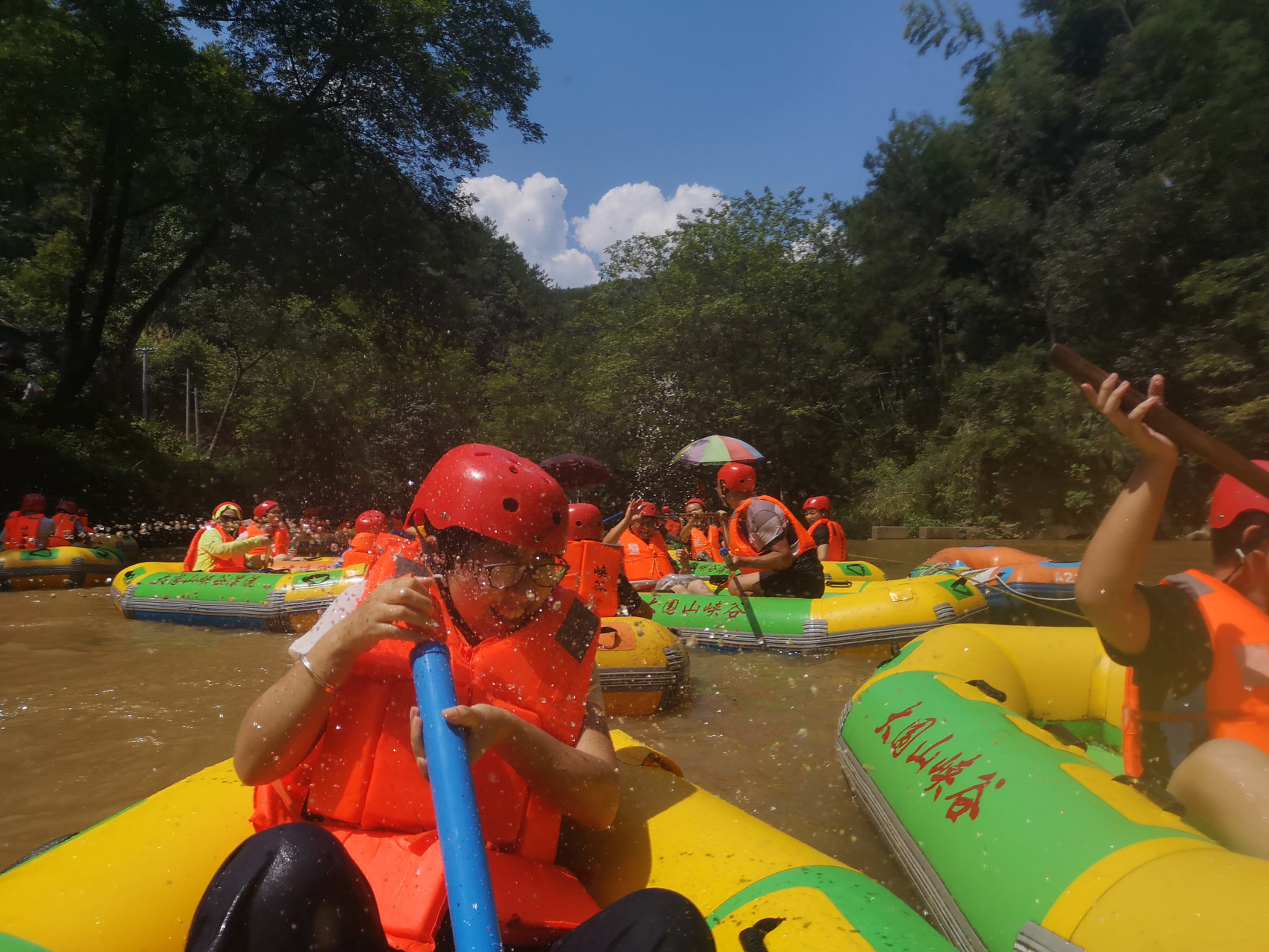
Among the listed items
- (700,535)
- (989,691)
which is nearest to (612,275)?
(700,535)

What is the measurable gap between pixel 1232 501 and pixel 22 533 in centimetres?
1399

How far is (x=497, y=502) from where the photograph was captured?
1.79 metres

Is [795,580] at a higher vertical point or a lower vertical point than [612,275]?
lower

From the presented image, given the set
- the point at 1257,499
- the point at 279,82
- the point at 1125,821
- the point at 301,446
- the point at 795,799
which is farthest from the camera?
the point at 301,446

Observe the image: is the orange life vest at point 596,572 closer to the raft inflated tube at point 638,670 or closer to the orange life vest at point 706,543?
the raft inflated tube at point 638,670

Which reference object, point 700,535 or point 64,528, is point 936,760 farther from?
point 64,528

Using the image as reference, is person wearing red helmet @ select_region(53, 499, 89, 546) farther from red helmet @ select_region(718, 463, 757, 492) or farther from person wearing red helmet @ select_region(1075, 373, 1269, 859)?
person wearing red helmet @ select_region(1075, 373, 1269, 859)

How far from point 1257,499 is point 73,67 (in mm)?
16600

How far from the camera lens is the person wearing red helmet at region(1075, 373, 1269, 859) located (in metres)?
1.97

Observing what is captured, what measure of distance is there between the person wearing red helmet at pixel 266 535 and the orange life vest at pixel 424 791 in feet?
28.5

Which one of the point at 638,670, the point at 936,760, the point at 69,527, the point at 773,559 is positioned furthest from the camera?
the point at 69,527

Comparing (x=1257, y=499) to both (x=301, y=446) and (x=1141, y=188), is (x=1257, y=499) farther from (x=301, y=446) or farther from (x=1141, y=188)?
(x=301, y=446)

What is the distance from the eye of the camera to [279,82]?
52.5 ft

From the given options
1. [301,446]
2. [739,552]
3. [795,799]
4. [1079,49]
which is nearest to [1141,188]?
[1079,49]
